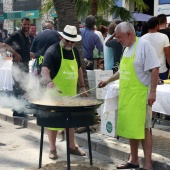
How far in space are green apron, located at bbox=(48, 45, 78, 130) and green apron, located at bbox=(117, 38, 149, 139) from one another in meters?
0.90

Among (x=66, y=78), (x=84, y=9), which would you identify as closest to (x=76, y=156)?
(x=66, y=78)

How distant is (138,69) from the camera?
5102 millimetres

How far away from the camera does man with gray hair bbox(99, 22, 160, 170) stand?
5.06m

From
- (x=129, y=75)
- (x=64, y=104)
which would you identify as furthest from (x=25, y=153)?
(x=129, y=75)

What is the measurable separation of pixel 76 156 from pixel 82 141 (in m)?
0.71

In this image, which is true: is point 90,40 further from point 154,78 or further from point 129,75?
point 154,78

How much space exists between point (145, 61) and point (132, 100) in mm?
509

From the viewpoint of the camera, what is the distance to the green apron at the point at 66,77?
5871 millimetres

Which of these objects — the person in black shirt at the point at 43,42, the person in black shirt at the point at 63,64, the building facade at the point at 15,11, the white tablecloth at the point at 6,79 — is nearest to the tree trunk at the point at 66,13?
the person in black shirt at the point at 43,42

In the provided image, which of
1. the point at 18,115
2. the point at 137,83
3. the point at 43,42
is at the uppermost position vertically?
the point at 43,42

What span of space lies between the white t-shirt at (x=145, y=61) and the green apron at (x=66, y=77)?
1162 mm

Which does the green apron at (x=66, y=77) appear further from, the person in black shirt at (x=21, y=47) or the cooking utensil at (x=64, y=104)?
the person in black shirt at (x=21, y=47)

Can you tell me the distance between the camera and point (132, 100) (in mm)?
5168

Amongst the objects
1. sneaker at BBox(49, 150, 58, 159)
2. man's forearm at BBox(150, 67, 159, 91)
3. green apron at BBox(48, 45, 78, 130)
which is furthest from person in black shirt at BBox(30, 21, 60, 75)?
man's forearm at BBox(150, 67, 159, 91)
